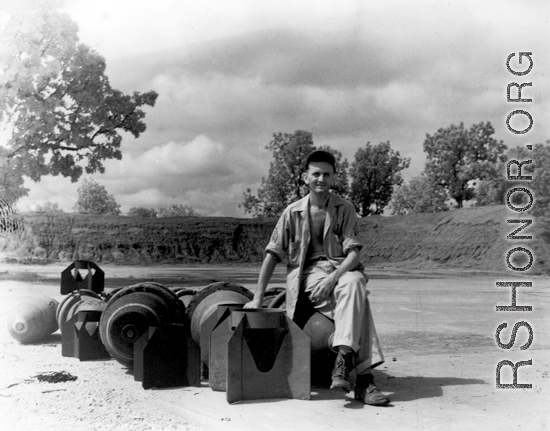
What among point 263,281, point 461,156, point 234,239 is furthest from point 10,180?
point 461,156

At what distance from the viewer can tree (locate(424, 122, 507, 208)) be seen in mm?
50969

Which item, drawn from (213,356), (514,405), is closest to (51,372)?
(213,356)

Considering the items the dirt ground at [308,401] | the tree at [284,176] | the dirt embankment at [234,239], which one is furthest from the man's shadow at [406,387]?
the dirt embankment at [234,239]

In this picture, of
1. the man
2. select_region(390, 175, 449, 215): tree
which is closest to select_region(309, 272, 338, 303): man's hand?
the man

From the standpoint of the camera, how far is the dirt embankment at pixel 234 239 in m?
40.4

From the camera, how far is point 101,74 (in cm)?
1277

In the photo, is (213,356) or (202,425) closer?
(202,425)

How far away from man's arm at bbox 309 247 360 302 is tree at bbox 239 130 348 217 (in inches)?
932

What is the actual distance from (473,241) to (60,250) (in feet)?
94.9

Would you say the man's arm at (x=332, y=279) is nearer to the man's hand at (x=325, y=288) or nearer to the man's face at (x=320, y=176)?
the man's hand at (x=325, y=288)

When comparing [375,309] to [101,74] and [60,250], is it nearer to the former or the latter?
[101,74]

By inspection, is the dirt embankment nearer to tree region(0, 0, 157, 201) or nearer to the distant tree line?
the distant tree line

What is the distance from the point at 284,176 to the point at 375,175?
13908 millimetres

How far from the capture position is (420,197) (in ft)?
196
